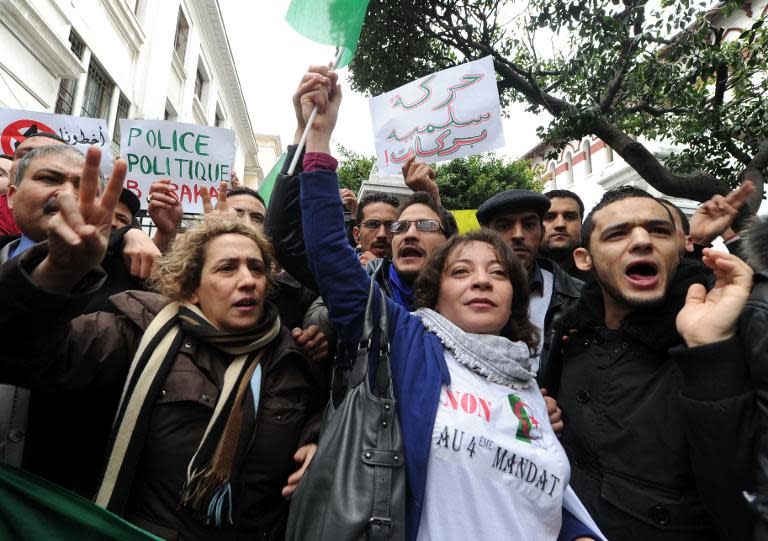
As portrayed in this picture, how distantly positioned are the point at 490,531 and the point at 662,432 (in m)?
0.71

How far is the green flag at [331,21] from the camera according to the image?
193 cm

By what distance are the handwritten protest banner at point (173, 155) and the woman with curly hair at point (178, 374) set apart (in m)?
2.54

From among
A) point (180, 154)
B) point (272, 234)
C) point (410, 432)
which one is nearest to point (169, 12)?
point (180, 154)

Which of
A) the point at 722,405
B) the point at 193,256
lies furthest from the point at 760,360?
the point at 193,256

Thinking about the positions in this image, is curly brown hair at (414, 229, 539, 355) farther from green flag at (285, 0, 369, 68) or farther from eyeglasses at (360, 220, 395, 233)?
eyeglasses at (360, 220, 395, 233)

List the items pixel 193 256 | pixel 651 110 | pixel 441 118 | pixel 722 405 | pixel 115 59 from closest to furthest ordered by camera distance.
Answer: pixel 722 405 < pixel 193 256 < pixel 441 118 < pixel 651 110 < pixel 115 59

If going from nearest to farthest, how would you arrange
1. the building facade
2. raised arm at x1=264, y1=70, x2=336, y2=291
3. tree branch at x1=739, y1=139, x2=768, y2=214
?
raised arm at x1=264, y1=70, x2=336, y2=291
tree branch at x1=739, y1=139, x2=768, y2=214
the building facade

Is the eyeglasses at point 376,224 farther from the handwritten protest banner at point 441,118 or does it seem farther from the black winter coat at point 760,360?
the black winter coat at point 760,360

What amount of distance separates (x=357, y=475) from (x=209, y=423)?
1.79ft

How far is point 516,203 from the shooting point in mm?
2812

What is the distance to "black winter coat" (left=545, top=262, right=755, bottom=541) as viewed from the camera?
134cm

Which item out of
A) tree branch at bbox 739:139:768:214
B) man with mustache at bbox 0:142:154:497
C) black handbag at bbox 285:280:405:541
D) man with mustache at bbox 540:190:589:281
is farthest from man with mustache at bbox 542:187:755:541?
tree branch at bbox 739:139:768:214

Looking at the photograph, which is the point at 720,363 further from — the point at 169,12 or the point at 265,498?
the point at 169,12

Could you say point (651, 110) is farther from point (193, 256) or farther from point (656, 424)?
point (193, 256)
